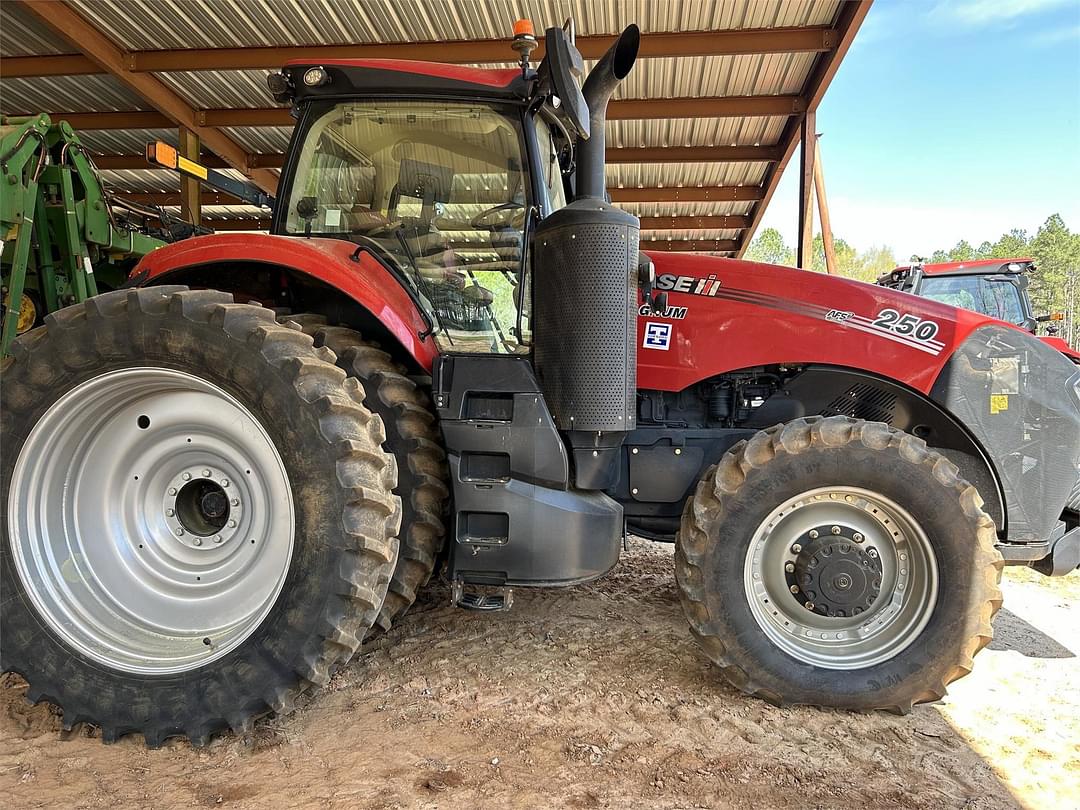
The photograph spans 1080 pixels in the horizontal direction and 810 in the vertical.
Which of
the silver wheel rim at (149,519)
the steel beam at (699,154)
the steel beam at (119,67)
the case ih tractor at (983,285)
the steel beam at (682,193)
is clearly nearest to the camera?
the silver wheel rim at (149,519)

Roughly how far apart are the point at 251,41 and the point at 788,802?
8447 mm

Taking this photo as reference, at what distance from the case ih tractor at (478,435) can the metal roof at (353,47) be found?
478 cm

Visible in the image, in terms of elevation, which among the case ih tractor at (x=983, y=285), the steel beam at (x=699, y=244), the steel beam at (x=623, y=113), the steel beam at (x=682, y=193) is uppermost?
the steel beam at (x=623, y=113)

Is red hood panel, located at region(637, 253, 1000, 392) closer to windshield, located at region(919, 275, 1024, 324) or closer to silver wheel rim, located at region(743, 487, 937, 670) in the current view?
silver wheel rim, located at region(743, 487, 937, 670)

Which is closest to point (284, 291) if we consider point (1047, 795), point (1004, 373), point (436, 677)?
point (436, 677)

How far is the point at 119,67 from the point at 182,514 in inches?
297

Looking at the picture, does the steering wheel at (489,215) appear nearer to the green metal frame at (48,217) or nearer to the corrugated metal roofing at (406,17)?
the green metal frame at (48,217)

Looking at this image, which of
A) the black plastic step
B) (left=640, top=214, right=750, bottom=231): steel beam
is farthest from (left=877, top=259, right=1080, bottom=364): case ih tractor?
the black plastic step

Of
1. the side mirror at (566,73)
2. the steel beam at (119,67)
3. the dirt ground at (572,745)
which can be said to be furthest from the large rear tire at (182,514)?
the steel beam at (119,67)

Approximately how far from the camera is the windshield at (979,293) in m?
9.08

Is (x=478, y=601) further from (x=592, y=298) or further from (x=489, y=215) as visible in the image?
(x=489, y=215)

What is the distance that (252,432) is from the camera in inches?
90.2

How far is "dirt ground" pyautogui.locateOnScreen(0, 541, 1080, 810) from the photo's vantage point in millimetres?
1926

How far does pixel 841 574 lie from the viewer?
242 centimetres
